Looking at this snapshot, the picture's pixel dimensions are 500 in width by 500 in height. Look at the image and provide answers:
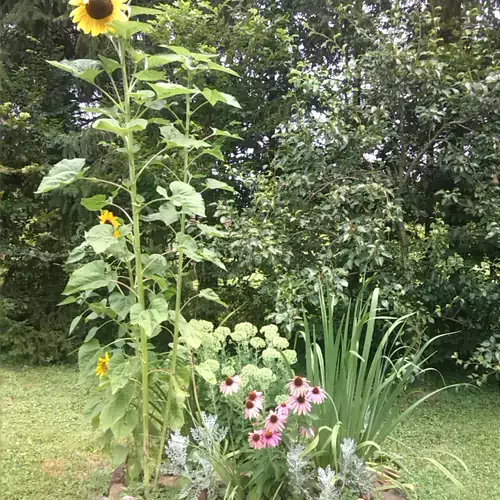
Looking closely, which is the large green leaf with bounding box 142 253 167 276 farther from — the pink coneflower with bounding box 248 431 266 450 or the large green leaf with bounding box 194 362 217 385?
the pink coneflower with bounding box 248 431 266 450

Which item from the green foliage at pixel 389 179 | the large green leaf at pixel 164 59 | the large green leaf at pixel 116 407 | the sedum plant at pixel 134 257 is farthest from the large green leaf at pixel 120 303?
the green foliage at pixel 389 179

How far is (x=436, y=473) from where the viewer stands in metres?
2.38

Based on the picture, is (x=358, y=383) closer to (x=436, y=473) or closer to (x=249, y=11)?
(x=436, y=473)

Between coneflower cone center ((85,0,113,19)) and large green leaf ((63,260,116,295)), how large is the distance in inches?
28.0

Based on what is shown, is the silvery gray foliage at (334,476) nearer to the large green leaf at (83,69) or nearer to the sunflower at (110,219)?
the sunflower at (110,219)

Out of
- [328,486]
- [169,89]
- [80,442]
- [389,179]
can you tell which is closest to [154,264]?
[169,89]

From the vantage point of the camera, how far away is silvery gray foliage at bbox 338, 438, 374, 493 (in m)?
1.47

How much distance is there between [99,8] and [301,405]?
1224 millimetres

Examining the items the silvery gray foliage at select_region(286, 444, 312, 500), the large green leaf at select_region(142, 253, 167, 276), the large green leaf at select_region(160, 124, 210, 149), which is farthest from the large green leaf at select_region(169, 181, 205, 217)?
the silvery gray foliage at select_region(286, 444, 312, 500)

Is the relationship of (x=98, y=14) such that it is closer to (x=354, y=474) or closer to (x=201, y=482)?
(x=201, y=482)

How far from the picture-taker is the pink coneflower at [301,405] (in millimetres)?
1462

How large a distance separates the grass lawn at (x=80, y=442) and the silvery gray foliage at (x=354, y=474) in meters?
0.41

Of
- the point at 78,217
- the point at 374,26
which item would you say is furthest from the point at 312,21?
the point at 78,217

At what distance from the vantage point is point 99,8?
1.38m
